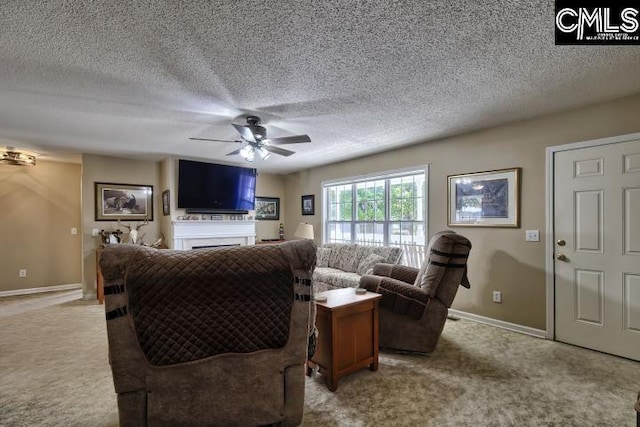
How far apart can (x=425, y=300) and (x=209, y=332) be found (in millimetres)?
1914

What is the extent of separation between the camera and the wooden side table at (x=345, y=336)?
2.19 meters

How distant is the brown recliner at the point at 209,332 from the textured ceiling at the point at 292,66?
49.7 inches

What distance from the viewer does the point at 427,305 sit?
273 cm

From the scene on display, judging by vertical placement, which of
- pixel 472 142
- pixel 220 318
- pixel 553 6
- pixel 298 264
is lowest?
pixel 220 318

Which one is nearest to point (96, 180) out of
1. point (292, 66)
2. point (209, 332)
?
point (292, 66)

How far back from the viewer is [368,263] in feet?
14.2

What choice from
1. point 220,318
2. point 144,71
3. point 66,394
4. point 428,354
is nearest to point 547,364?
point 428,354

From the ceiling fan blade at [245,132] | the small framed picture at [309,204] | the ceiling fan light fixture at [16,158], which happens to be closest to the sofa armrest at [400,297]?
the ceiling fan blade at [245,132]

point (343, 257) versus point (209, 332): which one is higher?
point (209, 332)

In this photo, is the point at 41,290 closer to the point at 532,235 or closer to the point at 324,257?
the point at 324,257

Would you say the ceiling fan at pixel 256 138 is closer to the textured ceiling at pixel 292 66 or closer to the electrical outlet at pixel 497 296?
the textured ceiling at pixel 292 66

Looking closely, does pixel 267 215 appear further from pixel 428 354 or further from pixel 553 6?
pixel 553 6

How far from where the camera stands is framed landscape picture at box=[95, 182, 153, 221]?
5090mm

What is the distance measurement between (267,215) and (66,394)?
4874mm
